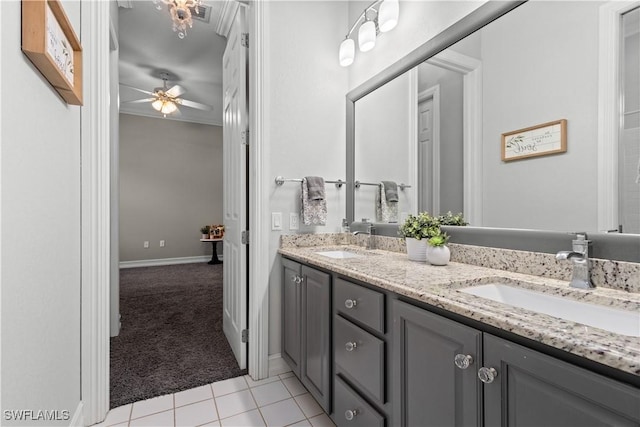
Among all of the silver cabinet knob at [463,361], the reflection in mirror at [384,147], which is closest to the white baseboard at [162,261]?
the reflection in mirror at [384,147]

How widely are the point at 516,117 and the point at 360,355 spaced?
1.16 m

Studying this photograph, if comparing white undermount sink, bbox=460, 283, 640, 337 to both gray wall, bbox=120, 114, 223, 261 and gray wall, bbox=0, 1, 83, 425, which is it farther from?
gray wall, bbox=120, 114, 223, 261

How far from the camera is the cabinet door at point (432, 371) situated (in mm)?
788

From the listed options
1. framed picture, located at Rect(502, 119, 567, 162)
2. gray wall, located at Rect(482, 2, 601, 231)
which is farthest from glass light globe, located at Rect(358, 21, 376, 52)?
framed picture, located at Rect(502, 119, 567, 162)

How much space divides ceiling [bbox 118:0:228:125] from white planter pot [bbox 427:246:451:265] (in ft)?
8.65

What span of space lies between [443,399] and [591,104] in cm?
109

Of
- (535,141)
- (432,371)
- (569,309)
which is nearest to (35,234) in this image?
(432,371)

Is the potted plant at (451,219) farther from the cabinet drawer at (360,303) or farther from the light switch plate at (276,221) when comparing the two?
the light switch plate at (276,221)

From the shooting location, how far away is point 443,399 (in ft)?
2.82

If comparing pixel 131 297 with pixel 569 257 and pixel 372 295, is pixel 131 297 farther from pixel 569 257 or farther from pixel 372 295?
pixel 569 257

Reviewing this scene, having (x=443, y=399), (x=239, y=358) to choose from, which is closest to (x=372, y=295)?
(x=443, y=399)

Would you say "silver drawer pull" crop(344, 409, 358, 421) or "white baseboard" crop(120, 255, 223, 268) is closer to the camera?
"silver drawer pull" crop(344, 409, 358, 421)

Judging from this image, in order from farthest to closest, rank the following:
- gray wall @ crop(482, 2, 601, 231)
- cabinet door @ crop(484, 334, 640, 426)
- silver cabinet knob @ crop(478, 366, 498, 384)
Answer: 1. gray wall @ crop(482, 2, 601, 231)
2. silver cabinet knob @ crop(478, 366, 498, 384)
3. cabinet door @ crop(484, 334, 640, 426)

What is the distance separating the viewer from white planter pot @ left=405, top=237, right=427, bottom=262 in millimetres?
1537
